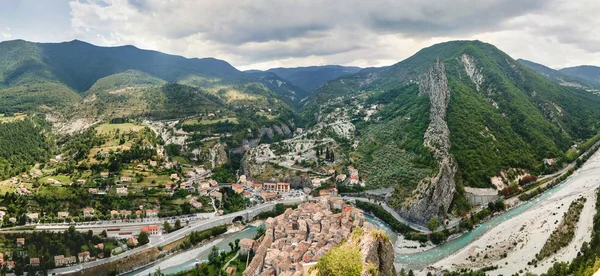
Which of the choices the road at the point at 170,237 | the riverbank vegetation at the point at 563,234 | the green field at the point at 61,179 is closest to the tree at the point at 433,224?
the riverbank vegetation at the point at 563,234

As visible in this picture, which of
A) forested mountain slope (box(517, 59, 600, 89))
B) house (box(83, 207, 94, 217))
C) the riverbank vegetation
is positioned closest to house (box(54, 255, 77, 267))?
house (box(83, 207, 94, 217))

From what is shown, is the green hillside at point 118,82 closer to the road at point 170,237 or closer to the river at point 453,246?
the road at point 170,237

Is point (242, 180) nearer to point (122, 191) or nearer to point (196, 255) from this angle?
point (122, 191)

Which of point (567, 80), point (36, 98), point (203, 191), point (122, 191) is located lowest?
point (203, 191)

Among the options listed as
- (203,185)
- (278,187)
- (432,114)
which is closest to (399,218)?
(278,187)

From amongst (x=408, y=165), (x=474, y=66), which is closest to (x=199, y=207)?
(x=408, y=165)

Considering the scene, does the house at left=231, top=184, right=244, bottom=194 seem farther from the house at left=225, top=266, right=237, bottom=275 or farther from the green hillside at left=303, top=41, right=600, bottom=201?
the house at left=225, top=266, right=237, bottom=275

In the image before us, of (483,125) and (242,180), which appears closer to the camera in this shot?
(483,125)
